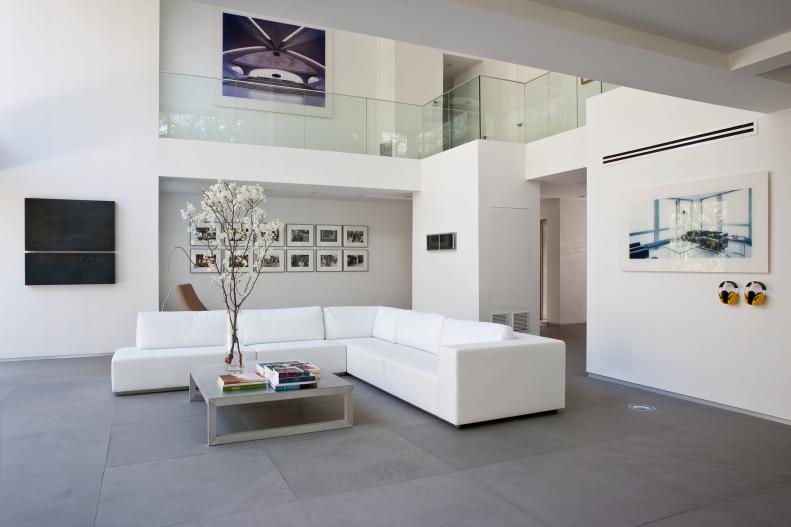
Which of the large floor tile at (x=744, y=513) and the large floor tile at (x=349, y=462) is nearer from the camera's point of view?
the large floor tile at (x=744, y=513)

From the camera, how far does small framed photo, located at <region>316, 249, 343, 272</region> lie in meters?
11.4

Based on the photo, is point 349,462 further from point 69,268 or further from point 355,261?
point 355,261

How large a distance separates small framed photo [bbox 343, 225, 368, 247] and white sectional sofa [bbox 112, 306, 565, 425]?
14.5 ft

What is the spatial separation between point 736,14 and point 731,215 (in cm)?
227

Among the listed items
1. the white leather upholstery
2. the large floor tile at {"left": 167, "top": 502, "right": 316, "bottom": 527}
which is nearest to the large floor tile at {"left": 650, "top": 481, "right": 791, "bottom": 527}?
the large floor tile at {"left": 167, "top": 502, "right": 316, "bottom": 527}

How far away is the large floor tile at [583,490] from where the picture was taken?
302 cm

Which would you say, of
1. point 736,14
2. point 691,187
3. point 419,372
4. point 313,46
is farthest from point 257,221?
point 313,46

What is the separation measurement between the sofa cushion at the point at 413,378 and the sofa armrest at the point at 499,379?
0.15 m

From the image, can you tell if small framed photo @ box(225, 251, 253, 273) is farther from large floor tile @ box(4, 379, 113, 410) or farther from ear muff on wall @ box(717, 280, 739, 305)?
ear muff on wall @ box(717, 280, 739, 305)

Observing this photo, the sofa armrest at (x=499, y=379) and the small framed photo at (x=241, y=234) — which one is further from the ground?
the small framed photo at (x=241, y=234)

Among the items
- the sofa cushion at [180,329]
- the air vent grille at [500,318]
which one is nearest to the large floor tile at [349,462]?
the sofa cushion at [180,329]

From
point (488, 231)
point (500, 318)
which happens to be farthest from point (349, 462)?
point (488, 231)

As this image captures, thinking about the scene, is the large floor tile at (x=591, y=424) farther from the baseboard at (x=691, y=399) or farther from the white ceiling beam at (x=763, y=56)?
the white ceiling beam at (x=763, y=56)

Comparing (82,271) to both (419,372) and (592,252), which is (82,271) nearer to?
(419,372)
